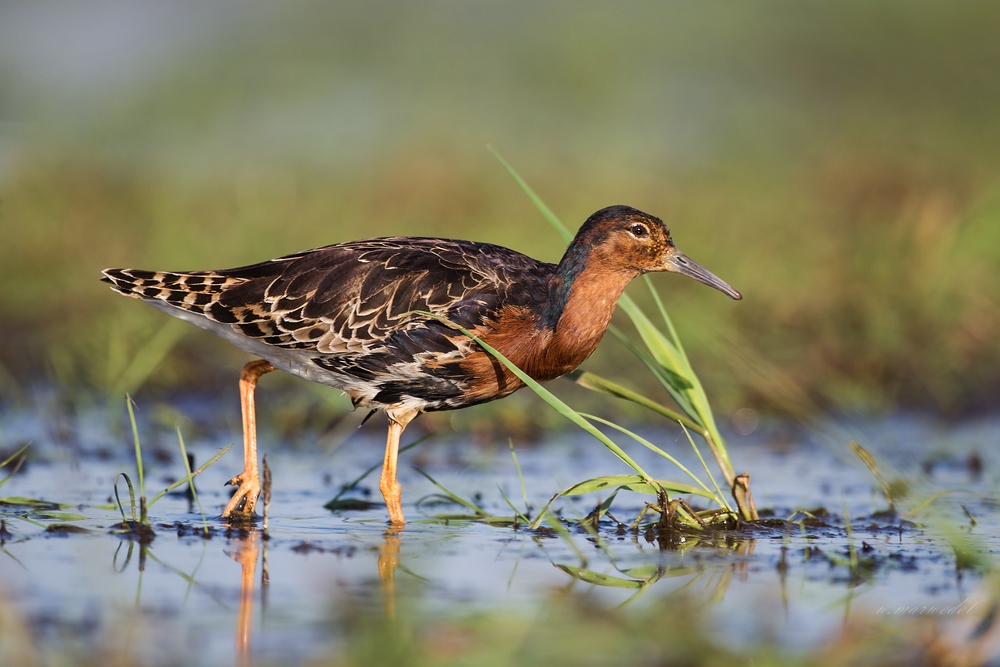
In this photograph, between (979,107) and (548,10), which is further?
(548,10)

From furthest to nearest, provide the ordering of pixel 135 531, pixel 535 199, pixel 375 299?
pixel 375 299 < pixel 535 199 < pixel 135 531

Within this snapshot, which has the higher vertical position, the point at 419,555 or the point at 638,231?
the point at 638,231

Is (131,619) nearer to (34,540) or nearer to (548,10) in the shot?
(34,540)

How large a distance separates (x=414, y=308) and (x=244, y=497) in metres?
1.38

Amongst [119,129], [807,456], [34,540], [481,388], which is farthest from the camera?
[119,129]

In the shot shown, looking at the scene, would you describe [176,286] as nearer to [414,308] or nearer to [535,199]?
[414,308]

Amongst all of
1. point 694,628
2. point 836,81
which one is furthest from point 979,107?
point 694,628

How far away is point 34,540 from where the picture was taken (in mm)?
5965

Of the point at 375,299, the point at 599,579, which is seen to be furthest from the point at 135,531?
the point at 599,579

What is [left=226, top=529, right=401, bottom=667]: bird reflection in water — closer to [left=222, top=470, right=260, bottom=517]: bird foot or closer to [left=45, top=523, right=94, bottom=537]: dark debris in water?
[left=222, top=470, right=260, bottom=517]: bird foot

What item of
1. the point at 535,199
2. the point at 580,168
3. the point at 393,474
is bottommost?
the point at 393,474

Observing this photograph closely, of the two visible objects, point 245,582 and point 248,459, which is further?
point 248,459

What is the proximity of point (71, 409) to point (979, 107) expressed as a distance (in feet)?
55.0

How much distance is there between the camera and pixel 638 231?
695cm
